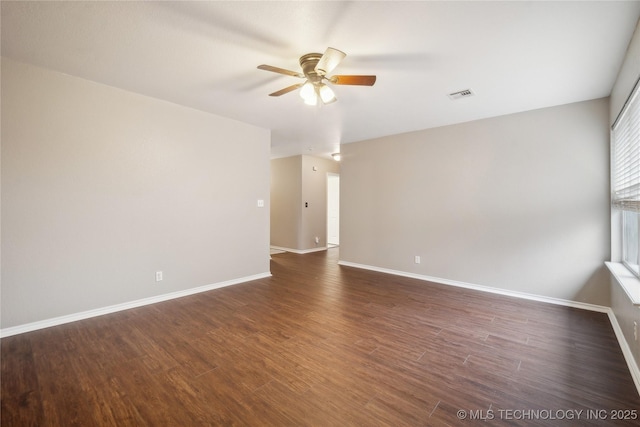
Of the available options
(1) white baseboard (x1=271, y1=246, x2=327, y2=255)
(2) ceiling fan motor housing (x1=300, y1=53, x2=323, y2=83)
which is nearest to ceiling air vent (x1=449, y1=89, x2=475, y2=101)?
(2) ceiling fan motor housing (x1=300, y1=53, x2=323, y2=83)

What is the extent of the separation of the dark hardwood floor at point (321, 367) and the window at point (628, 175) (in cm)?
85

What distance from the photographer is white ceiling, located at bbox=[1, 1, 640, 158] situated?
182cm

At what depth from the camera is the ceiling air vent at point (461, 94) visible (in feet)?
Answer: 9.94

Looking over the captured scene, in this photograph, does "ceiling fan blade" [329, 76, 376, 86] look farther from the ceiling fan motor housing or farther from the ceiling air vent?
the ceiling air vent

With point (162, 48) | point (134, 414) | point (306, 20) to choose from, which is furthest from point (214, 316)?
point (306, 20)

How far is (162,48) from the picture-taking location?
2.26 meters

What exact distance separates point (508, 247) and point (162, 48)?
4.60 meters

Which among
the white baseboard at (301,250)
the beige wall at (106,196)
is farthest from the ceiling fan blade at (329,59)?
the white baseboard at (301,250)

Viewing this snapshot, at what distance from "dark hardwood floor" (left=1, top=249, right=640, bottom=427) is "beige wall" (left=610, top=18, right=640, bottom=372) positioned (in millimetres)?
211

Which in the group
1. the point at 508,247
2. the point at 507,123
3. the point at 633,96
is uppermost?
the point at 507,123

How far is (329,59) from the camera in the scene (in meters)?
2.02

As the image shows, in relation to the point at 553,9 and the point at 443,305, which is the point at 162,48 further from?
the point at 443,305

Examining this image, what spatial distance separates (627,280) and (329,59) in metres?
3.13

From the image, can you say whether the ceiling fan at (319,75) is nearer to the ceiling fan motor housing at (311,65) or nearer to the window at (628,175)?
the ceiling fan motor housing at (311,65)
